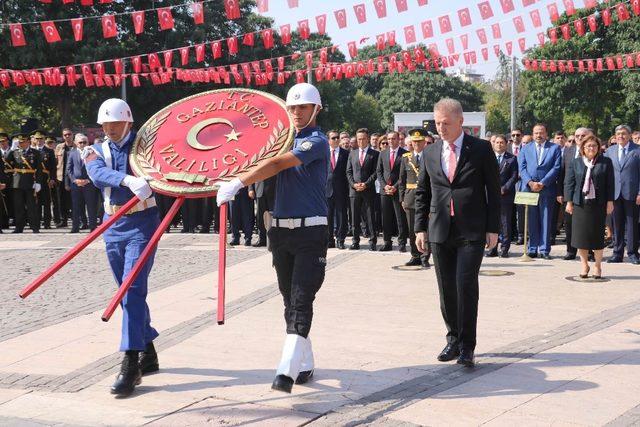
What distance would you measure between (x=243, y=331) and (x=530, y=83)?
4646cm

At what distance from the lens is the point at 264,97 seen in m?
6.01

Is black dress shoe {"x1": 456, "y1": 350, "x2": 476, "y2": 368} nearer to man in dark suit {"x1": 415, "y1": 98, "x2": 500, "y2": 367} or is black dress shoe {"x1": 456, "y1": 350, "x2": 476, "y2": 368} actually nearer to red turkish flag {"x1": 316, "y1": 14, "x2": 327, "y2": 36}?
man in dark suit {"x1": 415, "y1": 98, "x2": 500, "y2": 367}

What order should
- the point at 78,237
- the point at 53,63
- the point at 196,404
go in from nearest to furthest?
the point at 196,404
the point at 78,237
the point at 53,63

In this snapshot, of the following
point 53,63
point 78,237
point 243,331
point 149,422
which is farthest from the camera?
point 53,63

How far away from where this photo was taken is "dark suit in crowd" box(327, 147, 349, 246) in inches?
552

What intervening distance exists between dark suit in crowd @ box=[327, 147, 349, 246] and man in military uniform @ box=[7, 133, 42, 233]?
6.91m

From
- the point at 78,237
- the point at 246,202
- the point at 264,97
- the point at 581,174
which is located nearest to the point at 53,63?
the point at 78,237

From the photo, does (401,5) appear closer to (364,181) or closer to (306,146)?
(364,181)

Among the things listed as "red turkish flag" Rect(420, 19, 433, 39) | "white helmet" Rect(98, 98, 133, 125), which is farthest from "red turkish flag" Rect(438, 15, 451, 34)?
"white helmet" Rect(98, 98, 133, 125)

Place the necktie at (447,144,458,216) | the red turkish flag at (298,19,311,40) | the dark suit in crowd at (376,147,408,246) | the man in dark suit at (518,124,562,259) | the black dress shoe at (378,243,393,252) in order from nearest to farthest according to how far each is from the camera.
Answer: the necktie at (447,144,458,216), the man in dark suit at (518,124,562,259), the dark suit in crowd at (376,147,408,246), the black dress shoe at (378,243,393,252), the red turkish flag at (298,19,311,40)

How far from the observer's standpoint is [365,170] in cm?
1398

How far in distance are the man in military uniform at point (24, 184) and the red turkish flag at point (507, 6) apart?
1010 cm

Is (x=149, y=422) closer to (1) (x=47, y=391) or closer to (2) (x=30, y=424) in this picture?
(2) (x=30, y=424)

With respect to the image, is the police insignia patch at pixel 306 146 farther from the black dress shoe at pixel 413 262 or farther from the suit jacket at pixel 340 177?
the suit jacket at pixel 340 177
